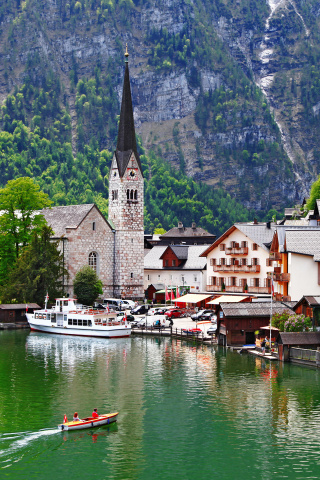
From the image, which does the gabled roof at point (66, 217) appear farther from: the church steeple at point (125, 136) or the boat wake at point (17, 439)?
the boat wake at point (17, 439)

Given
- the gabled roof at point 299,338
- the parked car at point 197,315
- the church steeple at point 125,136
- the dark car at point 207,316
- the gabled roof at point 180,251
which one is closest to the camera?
the gabled roof at point 299,338

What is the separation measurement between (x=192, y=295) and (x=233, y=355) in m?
35.0

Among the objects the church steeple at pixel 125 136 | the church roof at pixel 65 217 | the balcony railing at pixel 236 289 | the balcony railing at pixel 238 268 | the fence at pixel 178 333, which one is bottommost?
the fence at pixel 178 333

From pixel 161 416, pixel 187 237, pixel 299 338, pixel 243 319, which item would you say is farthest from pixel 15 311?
pixel 187 237

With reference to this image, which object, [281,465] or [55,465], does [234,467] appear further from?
[55,465]

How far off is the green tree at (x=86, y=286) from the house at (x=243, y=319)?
40.4 metres

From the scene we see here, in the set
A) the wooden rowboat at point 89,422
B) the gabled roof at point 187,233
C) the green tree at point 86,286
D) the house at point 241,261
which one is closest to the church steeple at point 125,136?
the green tree at point 86,286

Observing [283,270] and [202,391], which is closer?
[202,391]

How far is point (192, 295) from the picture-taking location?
108312 millimetres

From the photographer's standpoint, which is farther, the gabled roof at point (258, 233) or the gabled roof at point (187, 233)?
the gabled roof at point (187, 233)

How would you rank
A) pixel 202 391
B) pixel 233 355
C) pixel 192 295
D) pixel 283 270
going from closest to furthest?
pixel 202 391
pixel 233 355
pixel 283 270
pixel 192 295

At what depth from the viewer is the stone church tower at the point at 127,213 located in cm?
12700

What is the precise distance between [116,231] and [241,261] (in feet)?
86.0

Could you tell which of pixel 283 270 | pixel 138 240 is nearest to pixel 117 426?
pixel 283 270
